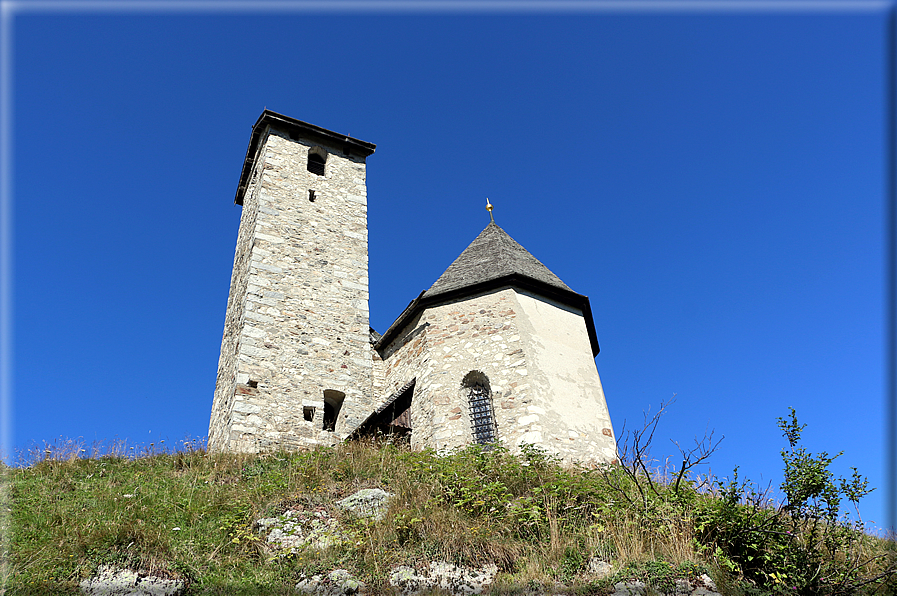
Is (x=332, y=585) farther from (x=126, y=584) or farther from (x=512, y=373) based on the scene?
(x=512, y=373)

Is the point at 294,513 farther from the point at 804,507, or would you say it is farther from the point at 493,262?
the point at 493,262

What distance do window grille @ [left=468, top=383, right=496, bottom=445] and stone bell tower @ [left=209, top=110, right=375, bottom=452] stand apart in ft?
9.46

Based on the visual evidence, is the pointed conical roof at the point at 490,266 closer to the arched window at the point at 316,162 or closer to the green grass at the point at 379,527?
the arched window at the point at 316,162

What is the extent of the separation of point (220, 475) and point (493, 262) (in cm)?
871

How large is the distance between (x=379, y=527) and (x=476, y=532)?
1324 millimetres

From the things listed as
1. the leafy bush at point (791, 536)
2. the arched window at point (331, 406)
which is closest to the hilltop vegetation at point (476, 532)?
the leafy bush at point (791, 536)

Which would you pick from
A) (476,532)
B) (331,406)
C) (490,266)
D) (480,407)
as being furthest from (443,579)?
(490,266)

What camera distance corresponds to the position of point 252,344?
14125 millimetres

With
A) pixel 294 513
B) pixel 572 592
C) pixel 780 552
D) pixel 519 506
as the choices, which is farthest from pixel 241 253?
pixel 780 552

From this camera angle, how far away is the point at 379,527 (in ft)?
26.3

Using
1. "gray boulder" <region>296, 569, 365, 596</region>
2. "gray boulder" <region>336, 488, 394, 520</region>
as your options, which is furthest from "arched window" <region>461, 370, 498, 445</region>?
"gray boulder" <region>296, 569, 365, 596</region>

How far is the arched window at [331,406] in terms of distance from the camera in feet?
48.2

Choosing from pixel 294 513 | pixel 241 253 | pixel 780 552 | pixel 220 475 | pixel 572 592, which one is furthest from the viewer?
pixel 241 253

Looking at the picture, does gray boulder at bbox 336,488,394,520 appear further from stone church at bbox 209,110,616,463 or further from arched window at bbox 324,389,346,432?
arched window at bbox 324,389,346,432
